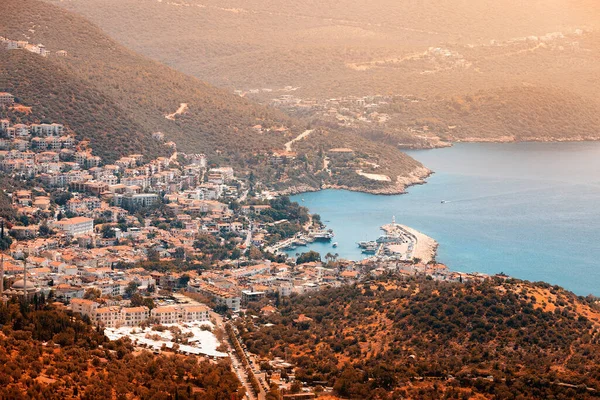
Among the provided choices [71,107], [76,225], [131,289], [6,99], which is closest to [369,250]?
[76,225]

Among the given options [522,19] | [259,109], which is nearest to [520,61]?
[522,19]

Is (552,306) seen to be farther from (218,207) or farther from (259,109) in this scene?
(259,109)

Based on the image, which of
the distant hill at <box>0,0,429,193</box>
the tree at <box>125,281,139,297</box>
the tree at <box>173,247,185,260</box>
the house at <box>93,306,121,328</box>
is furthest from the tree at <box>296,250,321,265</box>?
the distant hill at <box>0,0,429,193</box>

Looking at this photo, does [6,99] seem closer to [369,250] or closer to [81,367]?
[369,250]

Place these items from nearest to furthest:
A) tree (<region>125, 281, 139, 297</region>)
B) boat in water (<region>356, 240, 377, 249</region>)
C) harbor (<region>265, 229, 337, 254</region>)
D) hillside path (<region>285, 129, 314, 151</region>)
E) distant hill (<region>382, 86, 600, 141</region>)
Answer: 1. tree (<region>125, 281, 139, 297</region>)
2. harbor (<region>265, 229, 337, 254</region>)
3. boat in water (<region>356, 240, 377, 249</region>)
4. hillside path (<region>285, 129, 314, 151</region>)
5. distant hill (<region>382, 86, 600, 141</region>)

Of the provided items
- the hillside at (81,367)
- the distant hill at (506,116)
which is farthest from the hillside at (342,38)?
the hillside at (81,367)

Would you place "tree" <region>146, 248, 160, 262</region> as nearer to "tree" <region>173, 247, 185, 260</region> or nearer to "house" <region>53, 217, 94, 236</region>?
"tree" <region>173, 247, 185, 260</region>
